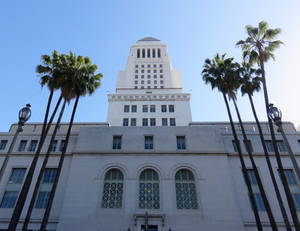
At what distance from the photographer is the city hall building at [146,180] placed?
61.7 ft

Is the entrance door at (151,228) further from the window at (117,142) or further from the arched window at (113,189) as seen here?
the window at (117,142)

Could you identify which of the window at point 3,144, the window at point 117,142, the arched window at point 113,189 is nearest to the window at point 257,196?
the arched window at point 113,189

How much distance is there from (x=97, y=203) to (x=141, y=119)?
75.4 ft

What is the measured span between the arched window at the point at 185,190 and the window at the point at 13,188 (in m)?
16.3

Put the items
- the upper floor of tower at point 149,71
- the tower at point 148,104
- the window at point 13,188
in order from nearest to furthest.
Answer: the window at point 13,188 → the tower at point 148,104 → the upper floor of tower at point 149,71

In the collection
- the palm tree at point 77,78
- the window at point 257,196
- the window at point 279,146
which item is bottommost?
the window at point 257,196

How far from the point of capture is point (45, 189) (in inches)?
832

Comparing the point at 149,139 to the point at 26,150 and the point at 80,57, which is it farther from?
the point at 26,150

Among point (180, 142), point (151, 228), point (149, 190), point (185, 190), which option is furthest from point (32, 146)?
point (185, 190)

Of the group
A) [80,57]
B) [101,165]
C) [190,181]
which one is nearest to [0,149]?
[101,165]

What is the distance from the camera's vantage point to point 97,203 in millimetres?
19734

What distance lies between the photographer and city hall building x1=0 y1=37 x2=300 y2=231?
1881 centimetres

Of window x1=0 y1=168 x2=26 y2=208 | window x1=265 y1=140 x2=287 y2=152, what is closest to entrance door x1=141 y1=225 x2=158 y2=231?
window x1=0 y1=168 x2=26 y2=208

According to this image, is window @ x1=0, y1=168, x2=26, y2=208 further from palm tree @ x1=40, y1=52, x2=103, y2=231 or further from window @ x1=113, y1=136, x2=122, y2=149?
window @ x1=113, y1=136, x2=122, y2=149
